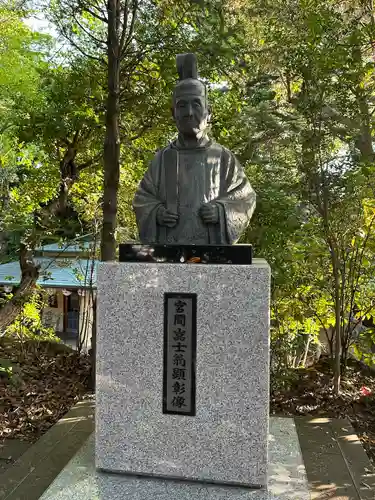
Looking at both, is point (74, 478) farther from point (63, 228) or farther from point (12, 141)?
point (12, 141)

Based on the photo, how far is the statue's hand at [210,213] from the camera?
9.42ft

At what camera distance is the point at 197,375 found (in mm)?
2729

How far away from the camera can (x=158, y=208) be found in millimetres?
3006

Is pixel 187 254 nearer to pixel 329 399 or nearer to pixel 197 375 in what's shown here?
pixel 197 375

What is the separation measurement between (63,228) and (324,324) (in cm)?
376

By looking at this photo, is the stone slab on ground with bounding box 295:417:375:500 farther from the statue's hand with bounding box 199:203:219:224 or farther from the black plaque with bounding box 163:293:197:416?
the statue's hand with bounding box 199:203:219:224

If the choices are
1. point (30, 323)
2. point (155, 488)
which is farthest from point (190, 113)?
point (30, 323)

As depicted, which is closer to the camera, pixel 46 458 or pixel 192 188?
pixel 192 188

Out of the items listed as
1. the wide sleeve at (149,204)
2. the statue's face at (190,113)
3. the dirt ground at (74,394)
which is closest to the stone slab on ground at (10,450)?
the dirt ground at (74,394)

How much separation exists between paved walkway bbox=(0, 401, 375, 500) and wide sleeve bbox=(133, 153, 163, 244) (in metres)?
1.90

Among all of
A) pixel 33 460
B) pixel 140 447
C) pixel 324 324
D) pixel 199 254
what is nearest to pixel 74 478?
pixel 140 447

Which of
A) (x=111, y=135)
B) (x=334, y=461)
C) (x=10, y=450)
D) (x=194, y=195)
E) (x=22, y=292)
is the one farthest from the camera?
(x=22, y=292)

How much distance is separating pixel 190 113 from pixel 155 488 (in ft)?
7.94

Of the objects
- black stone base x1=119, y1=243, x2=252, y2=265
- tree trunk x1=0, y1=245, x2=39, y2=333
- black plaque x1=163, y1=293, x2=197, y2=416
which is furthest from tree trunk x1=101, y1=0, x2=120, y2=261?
black plaque x1=163, y1=293, x2=197, y2=416
